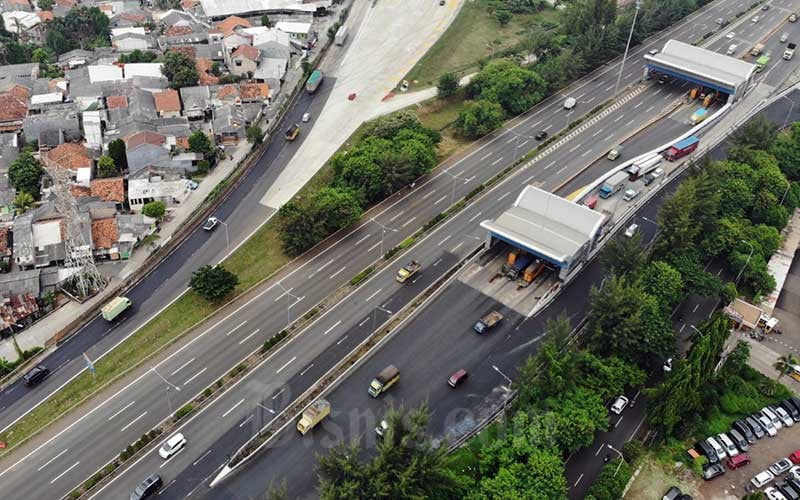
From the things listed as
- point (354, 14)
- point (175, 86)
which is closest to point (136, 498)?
point (175, 86)

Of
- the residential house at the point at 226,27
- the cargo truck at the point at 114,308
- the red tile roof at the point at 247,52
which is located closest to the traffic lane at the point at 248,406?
the cargo truck at the point at 114,308

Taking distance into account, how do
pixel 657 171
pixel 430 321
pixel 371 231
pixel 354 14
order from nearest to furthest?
pixel 430 321 → pixel 371 231 → pixel 657 171 → pixel 354 14

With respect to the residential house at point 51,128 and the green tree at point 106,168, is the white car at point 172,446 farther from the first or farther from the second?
the residential house at point 51,128

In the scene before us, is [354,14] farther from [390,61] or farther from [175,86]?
[175,86]

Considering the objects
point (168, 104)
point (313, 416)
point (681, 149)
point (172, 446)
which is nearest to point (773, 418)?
point (681, 149)

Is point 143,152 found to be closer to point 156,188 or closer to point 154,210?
point 156,188
